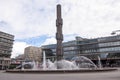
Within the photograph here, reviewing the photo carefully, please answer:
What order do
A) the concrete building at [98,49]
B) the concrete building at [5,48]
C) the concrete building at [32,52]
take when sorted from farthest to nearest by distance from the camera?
the concrete building at [32,52]
the concrete building at [5,48]
the concrete building at [98,49]

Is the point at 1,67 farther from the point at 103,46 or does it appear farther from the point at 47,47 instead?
the point at 103,46

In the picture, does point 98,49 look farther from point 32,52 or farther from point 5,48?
point 32,52

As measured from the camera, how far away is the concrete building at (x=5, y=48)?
8826 centimetres

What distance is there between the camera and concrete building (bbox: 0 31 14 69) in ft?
290

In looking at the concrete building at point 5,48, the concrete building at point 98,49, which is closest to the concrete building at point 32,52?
the concrete building at point 5,48

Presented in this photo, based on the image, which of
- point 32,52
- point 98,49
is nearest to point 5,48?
point 98,49

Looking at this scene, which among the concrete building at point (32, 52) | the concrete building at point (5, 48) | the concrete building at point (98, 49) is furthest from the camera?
the concrete building at point (32, 52)

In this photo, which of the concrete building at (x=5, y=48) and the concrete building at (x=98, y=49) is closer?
the concrete building at (x=98, y=49)

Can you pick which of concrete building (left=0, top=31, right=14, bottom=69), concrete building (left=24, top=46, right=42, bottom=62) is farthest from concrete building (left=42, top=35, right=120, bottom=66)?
concrete building (left=24, top=46, right=42, bottom=62)

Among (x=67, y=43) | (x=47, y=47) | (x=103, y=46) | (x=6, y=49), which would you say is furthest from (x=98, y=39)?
(x=6, y=49)

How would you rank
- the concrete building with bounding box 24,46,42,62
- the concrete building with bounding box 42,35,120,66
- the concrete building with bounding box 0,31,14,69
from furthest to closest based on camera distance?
1. the concrete building with bounding box 24,46,42,62
2. the concrete building with bounding box 0,31,14,69
3. the concrete building with bounding box 42,35,120,66

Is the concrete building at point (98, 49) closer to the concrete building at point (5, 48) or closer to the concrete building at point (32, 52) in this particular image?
the concrete building at point (5, 48)

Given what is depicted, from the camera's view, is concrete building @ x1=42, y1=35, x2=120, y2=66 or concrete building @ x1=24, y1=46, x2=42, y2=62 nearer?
concrete building @ x1=42, y1=35, x2=120, y2=66

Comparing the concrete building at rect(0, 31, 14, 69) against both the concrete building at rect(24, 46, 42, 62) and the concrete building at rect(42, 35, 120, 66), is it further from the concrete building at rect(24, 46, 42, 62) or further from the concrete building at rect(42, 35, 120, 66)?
the concrete building at rect(24, 46, 42, 62)
